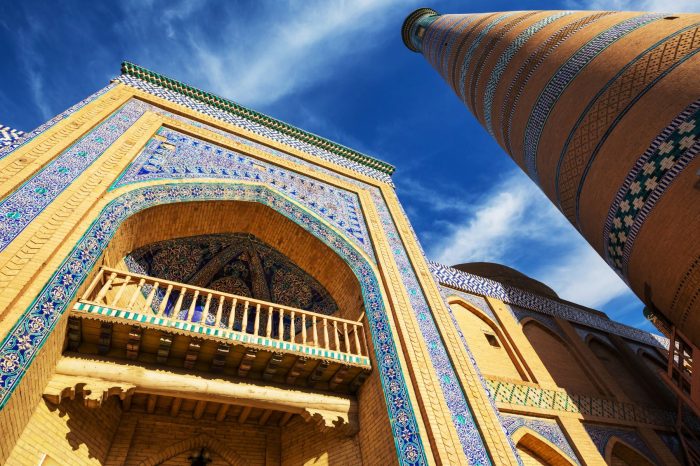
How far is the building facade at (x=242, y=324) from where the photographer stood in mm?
2664

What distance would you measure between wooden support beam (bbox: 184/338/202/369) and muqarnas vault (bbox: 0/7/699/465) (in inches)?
0.6

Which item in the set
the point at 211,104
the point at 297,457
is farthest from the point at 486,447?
the point at 211,104

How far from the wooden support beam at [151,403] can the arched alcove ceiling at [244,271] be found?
4.80 feet

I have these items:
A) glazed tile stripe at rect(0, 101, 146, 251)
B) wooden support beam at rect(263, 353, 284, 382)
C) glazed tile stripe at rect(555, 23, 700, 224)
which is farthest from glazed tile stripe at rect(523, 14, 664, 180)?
glazed tile stripe at rect(0, 101, 146, 251)

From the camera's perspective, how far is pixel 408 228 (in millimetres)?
5477

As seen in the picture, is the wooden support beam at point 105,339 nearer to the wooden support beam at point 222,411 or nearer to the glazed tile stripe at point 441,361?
the wooden support beam at point 222,411

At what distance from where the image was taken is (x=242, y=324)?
135 inches

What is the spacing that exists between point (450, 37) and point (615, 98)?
492cm

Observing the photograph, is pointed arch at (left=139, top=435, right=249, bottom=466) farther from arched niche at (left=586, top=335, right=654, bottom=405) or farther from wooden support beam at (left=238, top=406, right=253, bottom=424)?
arched niche at (left=586, top=335, right=654, bottom=405)

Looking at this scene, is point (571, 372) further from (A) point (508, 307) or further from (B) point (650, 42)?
(B) point (650, 42)

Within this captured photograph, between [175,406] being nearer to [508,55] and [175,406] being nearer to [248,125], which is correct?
[248,125]

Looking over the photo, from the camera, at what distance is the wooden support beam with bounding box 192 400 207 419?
353 centimetres

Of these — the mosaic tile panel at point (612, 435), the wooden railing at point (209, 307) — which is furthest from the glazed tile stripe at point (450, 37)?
the mosaic tile panel at point (612, 435)

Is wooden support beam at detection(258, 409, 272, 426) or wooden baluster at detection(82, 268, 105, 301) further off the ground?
wooden baluster at detection(82, 268, 105, 301)
